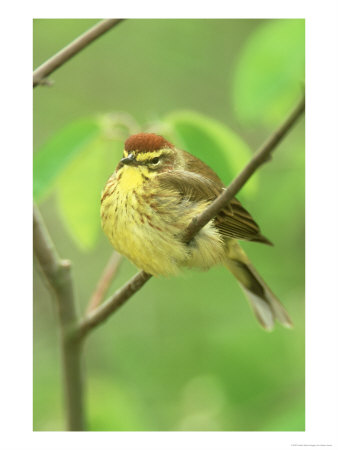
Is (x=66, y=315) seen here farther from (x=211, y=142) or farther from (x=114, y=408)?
(x=211, y=142)

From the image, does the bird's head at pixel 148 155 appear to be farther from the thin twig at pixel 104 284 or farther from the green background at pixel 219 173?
the thin twig at pixel 104 284

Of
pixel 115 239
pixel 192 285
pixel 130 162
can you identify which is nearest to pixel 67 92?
pixel 130 162

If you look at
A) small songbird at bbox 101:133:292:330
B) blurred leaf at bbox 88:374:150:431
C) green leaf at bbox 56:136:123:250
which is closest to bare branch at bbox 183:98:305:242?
small songbird at bbox 101:133:292:330

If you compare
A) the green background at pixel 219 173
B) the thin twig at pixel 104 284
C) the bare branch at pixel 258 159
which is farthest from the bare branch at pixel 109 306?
the bare branch at pixel 258 159
